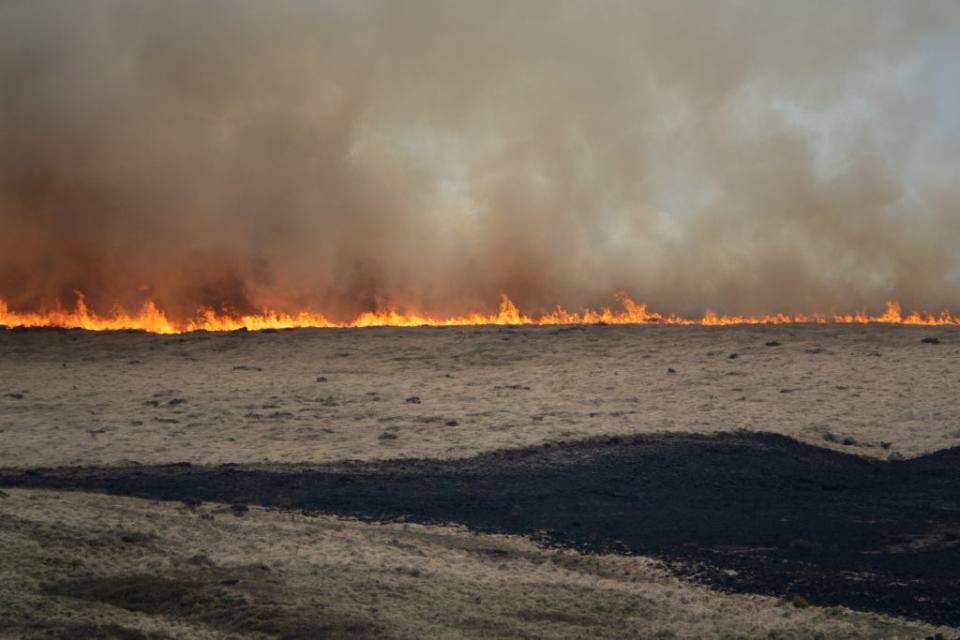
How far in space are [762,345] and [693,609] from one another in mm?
12948

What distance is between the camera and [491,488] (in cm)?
1195

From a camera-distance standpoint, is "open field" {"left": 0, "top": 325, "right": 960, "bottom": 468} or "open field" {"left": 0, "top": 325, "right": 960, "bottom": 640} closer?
"open field" {"left": 0, "top": 325, "right": 960, "bottom": 640}

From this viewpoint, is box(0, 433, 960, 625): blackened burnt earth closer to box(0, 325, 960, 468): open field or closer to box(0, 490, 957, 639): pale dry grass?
box(0, 490, 957, 639): pale dry grass

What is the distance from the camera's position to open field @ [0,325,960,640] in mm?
8023

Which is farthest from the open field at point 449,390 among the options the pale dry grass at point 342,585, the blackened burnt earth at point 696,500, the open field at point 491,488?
the pale dry grass at point 342,585

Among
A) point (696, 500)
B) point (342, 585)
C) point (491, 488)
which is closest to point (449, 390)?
point (491, 488)

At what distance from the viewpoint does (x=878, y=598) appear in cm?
848

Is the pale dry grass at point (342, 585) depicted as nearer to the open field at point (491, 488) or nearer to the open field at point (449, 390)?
the open field at point (491, 488)

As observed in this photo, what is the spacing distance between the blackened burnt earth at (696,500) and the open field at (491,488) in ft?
0.14

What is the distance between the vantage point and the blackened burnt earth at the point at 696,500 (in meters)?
9.14

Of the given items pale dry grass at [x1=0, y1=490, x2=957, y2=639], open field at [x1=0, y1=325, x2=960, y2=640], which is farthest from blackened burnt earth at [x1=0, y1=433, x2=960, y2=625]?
pale dry grass at [x1=0, y1=490, x2=957, y2=639]

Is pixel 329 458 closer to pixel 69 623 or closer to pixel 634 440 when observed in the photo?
pixel 634 440

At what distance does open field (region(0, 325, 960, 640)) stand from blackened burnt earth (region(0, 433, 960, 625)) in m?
0.04

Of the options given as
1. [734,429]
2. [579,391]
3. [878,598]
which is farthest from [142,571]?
[579,391]
